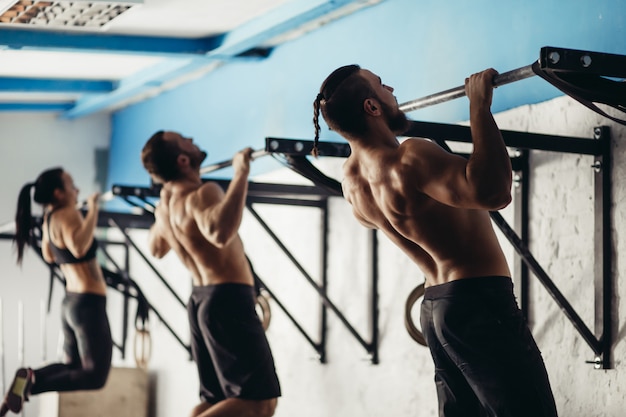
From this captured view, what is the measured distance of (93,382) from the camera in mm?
6387

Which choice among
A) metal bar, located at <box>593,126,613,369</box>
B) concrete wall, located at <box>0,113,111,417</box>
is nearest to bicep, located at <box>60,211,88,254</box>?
concrete wall, located at <box>0,113,111,417</box>

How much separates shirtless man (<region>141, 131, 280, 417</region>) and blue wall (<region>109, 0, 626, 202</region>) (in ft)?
3.16

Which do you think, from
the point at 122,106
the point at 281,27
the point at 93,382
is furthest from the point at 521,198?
the point at 122,106

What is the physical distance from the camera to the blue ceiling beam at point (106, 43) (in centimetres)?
607

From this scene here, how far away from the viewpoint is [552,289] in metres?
3.82

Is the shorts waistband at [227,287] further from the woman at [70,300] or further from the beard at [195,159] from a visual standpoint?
the woman at [70,300]

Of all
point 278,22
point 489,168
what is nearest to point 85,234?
point 278,22

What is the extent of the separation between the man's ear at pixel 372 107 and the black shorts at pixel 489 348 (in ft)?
1.97

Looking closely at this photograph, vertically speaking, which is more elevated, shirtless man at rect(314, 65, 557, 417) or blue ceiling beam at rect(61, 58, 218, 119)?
blue ceiling beam at rect(61, 58, 218, 119)

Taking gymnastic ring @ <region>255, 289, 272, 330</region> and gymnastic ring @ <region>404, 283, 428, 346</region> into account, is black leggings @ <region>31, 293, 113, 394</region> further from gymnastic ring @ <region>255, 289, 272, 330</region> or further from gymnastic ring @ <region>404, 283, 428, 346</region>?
gymnastic ring @ <region>404, 283, 428, 346</region>

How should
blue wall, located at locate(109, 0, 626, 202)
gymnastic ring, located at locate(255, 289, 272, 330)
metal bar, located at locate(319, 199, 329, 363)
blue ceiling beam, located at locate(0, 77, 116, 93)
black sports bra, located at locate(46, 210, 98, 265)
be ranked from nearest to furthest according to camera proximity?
blue wall, located at locate(109, 0, 626, 202) < metal bar, located at locate(319, 199, 329, 363) < gymnastic ring, located at locate(255, 289, 272, 330) < black sports bra, located at locate(46, 210, 98, 265) < blue ceiling beam, located at locate(0, 77, 116, 93)

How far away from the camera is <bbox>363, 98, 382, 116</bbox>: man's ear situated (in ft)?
10.9

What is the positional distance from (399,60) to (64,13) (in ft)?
5.92

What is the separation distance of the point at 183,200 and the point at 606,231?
83.9 inches
